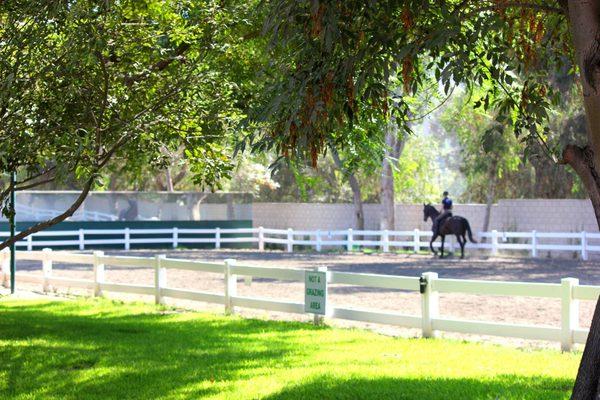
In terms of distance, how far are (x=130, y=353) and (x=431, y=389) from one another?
4507mm

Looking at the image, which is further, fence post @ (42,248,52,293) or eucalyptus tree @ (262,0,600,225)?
fence post @ (42,248,52,293)

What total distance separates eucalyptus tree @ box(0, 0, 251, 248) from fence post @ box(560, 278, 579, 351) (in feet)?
14.8

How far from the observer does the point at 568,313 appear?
12.1 meters

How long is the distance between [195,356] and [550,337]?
14.6 ft

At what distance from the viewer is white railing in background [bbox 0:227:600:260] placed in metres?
33.8

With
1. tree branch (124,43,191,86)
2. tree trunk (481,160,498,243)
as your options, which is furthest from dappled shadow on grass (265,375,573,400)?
tree trunk (481,160,498,243)

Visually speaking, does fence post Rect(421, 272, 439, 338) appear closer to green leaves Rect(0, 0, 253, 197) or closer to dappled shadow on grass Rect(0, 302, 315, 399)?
dappled shadow on grass Rect(0, 302, 315, 399)

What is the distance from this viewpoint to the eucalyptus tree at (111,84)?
35.8 feet

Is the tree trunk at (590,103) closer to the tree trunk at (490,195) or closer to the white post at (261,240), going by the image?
the tree trunk at (490,195)

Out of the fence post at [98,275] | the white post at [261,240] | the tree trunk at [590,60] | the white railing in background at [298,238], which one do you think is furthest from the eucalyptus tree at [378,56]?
the white post at [261,240]

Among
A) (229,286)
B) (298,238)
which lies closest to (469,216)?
(298,238)

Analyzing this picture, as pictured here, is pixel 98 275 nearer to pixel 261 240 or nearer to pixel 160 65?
pixel 160 65

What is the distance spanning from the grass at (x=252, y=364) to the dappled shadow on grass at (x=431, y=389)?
10 mm

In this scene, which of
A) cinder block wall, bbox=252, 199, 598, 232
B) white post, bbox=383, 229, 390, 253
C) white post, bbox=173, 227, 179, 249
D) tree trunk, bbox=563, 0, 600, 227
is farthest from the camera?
white post, bbox=173, 227, 179, 249
